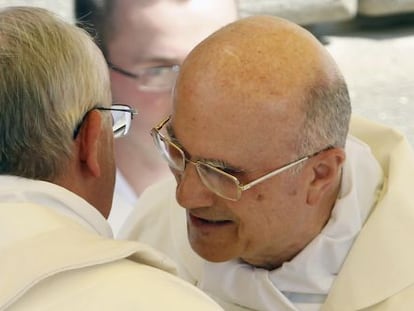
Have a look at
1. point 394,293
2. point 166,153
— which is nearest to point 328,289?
point 394,293

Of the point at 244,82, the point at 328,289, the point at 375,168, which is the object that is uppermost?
the point at 244,82

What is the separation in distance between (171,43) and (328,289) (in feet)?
2.85

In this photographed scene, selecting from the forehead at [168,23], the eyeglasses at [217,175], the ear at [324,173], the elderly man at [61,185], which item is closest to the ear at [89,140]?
the elderly man at [61,185]

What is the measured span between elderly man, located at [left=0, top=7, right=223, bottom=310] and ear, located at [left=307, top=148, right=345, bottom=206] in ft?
0.99

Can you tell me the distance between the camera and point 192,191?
4.56ft

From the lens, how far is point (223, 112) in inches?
53.2

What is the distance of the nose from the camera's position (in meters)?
1.39

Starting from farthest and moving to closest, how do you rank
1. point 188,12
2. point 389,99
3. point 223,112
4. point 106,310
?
point 389,99 < point 188,12 < point 223,112 < point 106,310

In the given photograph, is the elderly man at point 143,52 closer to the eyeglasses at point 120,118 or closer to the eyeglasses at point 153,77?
the eyeglasses at point 153,77

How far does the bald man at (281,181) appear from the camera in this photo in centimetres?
135

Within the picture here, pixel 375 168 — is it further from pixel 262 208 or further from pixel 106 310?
pixel 106 310

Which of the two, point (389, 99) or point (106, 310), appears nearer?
point (106, 310)

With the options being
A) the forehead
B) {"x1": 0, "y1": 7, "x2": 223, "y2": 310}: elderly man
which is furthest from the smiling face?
the forehead

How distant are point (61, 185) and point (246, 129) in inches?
10.9
